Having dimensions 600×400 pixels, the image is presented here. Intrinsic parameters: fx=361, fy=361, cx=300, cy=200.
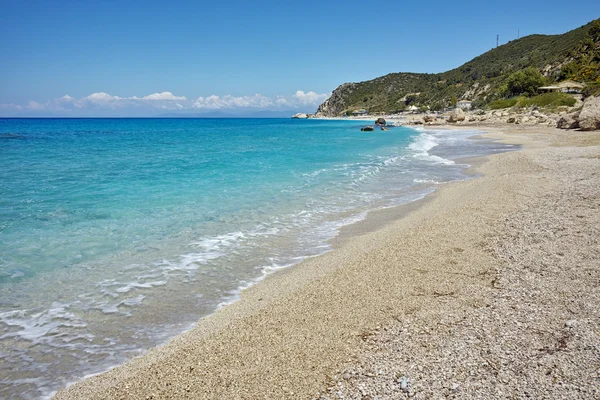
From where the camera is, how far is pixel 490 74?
394ft

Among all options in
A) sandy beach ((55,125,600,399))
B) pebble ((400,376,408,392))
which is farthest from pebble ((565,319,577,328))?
pebble ((400,376,408,392))

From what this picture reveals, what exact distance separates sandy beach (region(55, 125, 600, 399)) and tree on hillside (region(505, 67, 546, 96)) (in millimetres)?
74686

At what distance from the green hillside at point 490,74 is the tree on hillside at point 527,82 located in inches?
110

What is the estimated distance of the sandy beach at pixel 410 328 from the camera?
338 cm

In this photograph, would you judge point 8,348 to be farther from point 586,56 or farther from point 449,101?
point 449,101

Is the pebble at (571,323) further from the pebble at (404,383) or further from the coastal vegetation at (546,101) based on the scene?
the coastal vegetation at (546,101)

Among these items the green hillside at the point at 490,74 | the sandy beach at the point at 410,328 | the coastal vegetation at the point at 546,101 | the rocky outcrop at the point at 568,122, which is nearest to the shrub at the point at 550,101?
the coastal vegetation at the point at 546,101

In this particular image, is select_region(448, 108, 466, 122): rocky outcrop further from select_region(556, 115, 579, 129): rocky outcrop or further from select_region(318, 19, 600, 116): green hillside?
select_region(556, 115, 579, 129): rocky outcrop

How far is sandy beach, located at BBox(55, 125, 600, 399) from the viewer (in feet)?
11.1

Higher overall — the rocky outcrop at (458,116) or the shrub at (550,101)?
the shrub at (550,101)

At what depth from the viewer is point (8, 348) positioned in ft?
15.6

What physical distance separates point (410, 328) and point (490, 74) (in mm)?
138220

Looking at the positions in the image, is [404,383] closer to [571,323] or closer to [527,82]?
[571,323]

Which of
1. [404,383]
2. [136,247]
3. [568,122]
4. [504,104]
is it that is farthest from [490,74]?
[404,383]
